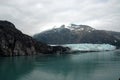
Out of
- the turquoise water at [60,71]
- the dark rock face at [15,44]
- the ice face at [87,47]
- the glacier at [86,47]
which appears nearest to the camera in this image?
the turquoise water at [60,71]

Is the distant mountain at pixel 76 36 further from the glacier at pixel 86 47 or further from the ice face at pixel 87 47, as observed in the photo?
the glacier at pixel 86 47

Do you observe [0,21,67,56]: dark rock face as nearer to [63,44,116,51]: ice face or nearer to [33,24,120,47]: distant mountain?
[63,44,116,51]: ice face

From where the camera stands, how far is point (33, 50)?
72.8m

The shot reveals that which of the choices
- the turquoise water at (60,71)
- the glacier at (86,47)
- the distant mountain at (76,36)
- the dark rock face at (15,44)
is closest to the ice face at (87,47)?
the glacier at (86,47)

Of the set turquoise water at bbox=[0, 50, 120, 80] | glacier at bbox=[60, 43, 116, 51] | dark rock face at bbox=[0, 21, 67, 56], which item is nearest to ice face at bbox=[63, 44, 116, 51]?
glacier at bbox=[60, 43, 116, 51]

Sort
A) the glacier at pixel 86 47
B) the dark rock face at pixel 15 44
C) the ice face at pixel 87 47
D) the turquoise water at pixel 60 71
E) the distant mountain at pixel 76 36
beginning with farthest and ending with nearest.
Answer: the distant mountain at pixel 76 36 → the ice face at pixel 87 47 → the glacier at pixel 86 47 → the dark rock face at pixel 15 44 → the turquoise water at pixel 60 71

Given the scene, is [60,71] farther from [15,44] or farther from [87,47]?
[87,47]

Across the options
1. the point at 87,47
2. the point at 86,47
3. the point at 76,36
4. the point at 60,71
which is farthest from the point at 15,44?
the point at 76,36

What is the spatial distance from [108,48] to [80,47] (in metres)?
17.1

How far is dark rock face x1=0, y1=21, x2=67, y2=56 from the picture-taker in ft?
215

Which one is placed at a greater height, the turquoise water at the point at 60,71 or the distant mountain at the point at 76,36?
the distant mountain at the point at 76,36

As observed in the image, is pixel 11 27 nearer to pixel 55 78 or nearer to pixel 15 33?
pixel 15 33

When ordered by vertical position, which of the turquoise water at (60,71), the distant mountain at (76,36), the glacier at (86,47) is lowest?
the turquoise water at (60,71)

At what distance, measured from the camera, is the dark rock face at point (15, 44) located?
65562mm
